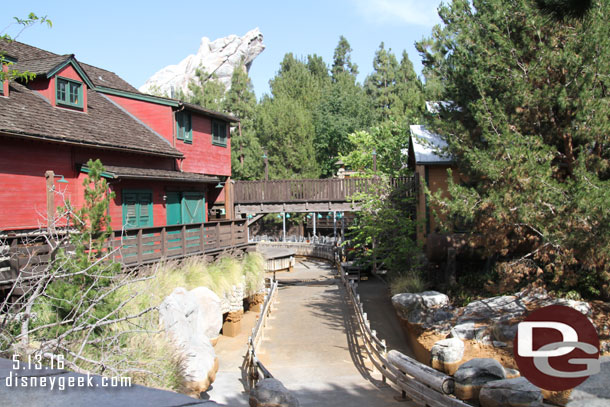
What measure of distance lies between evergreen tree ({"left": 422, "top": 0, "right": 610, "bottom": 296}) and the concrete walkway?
15.7ft

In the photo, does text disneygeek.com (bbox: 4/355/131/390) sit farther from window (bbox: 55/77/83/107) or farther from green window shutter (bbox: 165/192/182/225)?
green window shutter (bbox: 165/192/182/225)

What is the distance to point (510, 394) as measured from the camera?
8539mm

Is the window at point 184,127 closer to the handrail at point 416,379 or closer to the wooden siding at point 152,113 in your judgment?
the wooden siding at point 152,113

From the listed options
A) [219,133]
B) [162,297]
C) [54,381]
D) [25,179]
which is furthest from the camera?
[219,133]

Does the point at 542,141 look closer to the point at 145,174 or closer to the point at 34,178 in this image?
the point at 145,174

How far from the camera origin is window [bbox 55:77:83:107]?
18062 millimetres

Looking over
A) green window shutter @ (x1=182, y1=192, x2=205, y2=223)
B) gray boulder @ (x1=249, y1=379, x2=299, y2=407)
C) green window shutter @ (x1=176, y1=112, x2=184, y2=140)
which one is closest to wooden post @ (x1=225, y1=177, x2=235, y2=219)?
green window shutter @ (x1=182, y1=192, x2=205, y2=223)

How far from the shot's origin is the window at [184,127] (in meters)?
23.1

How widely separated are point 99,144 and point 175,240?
14.1ft

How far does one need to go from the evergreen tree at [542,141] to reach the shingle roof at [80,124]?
38.4 ft

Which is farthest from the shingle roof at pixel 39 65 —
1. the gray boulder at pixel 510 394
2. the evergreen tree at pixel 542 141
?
the gray boulder at pixel 510 394

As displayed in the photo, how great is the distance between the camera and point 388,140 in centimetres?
3797

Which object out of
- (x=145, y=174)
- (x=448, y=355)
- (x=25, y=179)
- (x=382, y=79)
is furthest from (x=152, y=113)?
(x=382, y=79)

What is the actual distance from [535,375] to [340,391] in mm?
4372
